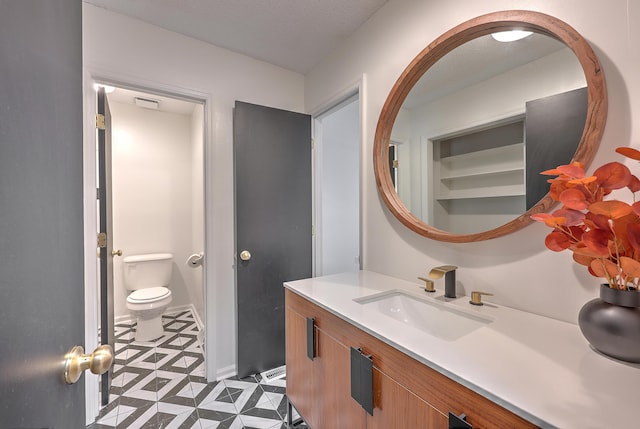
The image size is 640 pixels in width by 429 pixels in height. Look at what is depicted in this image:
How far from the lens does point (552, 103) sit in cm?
94

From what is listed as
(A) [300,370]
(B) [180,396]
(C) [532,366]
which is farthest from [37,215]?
(B) [180,396]

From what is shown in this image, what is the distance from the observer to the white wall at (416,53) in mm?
807

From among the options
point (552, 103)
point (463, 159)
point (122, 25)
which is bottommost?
point (463, 159)

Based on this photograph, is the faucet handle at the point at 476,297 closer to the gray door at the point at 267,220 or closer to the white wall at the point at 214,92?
the gray door at the point at 267,220

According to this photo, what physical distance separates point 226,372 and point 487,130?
2.26 m

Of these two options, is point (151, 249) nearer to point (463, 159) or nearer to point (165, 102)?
point (165, 102)

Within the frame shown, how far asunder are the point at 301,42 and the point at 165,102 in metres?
1.86

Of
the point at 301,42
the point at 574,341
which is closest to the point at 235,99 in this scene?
the point at 301,42

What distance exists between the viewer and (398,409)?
826 millimetres

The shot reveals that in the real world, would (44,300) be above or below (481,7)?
below

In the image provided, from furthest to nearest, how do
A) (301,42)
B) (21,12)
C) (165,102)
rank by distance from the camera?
1. (165,102)
2. (301,42)
3. (21,12)

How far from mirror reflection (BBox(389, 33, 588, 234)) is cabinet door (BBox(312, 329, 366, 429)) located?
29.2 inches

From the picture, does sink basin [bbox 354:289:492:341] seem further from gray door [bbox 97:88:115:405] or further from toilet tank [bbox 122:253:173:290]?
toilet tank [bbox 122:253:173:290]

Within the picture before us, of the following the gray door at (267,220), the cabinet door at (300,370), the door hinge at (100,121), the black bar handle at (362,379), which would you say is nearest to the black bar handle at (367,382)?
the black bar handle at (362,379)
